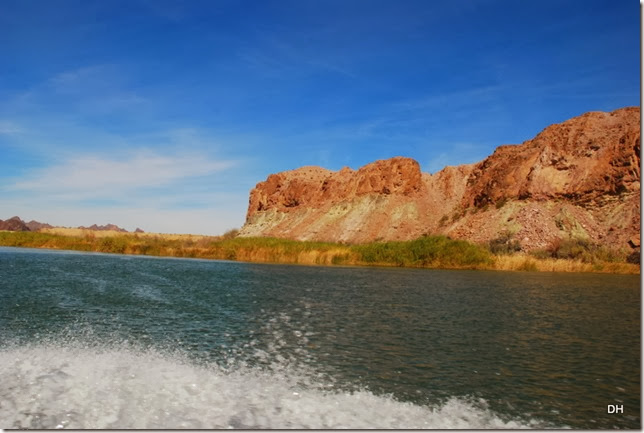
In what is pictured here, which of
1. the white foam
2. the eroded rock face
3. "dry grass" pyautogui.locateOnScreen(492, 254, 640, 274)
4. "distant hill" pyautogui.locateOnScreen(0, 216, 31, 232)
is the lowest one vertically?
the white foam

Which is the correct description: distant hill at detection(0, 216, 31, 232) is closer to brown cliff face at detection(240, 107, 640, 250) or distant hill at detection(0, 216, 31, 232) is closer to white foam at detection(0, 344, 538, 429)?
brown cliff face at detection(240, 107, 640, 250)

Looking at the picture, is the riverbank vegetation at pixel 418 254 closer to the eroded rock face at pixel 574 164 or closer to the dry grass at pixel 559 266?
the dry grass at pixel 559 266

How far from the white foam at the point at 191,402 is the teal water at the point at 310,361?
4 cm

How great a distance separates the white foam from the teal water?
36 mm

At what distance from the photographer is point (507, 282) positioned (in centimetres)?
3356

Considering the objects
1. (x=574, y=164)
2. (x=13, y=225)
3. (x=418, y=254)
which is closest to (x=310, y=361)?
(x=418, y=254)

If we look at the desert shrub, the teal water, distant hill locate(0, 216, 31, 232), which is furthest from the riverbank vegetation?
distant hill locate(0, 216, 31, 232)

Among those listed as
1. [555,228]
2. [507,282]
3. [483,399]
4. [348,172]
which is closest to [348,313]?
[483,399]

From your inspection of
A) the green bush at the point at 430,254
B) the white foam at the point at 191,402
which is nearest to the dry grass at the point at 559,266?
the green bush at the point at 430,254

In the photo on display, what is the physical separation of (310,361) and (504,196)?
68.0m

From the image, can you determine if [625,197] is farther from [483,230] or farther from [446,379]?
[446,379]

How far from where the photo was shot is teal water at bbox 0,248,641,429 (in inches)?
332

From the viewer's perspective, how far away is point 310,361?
1164 cm

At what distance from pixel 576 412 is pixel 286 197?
112m
